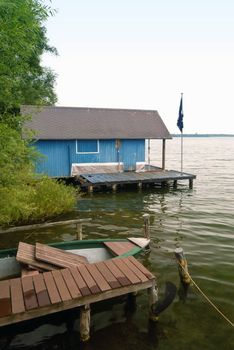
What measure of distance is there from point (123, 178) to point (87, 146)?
13.5 feet

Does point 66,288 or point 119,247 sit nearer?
point 66,288

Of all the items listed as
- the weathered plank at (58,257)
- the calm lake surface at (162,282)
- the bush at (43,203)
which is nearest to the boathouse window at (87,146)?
the calm lake surface at (162,282)

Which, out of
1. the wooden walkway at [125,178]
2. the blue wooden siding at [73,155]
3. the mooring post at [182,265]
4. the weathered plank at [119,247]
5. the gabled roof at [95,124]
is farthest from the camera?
the gabled roof at [95,124]

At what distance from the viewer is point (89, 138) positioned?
22875 mm

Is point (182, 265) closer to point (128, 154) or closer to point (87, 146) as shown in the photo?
point (87, 146)

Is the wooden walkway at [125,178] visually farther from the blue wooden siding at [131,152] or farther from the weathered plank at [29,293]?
the weathered plank at [29,293]

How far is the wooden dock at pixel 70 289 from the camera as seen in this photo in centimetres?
540

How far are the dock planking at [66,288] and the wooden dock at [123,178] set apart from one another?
13.9 meters

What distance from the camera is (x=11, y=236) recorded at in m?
12.2

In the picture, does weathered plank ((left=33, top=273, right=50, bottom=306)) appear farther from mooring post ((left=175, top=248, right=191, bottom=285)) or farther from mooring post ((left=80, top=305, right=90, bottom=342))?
mooring post ((left=175, top=248, right=191, bottom=285))

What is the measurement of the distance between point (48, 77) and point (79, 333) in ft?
94.7

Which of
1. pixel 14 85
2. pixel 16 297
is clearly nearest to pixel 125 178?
pixel 14 85

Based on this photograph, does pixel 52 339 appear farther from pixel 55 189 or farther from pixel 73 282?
pixel 55 189

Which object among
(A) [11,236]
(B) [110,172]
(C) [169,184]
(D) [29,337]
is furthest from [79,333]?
(C) [169,184]
